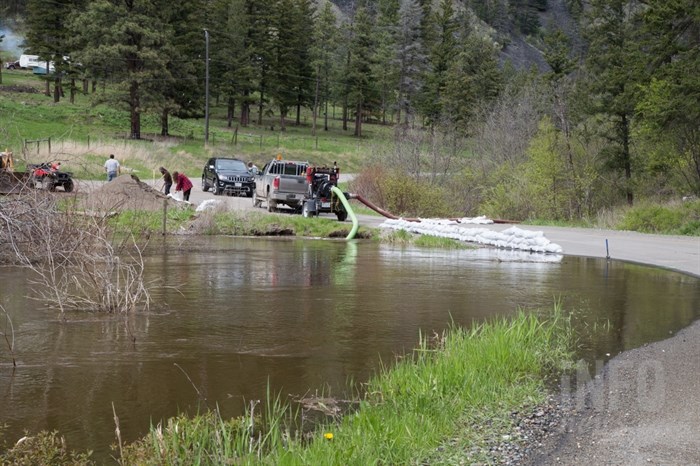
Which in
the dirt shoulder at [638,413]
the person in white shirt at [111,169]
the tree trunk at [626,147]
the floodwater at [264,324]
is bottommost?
the floodwater at [264,324]

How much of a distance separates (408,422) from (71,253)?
301 inches

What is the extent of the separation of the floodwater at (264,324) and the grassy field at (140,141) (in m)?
22.1

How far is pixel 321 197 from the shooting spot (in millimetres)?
30641

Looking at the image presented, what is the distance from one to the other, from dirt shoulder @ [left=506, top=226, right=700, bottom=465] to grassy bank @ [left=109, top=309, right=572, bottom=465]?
56 cm

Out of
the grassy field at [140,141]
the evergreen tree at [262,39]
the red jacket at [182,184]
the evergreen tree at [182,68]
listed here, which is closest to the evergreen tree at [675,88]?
the grassy field at [140,141]

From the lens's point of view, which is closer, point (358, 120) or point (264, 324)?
point (264, 324)

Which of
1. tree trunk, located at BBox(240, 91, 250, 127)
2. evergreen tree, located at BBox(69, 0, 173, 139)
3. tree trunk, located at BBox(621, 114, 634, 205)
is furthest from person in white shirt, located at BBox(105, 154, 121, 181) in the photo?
tree trunk, located at BBox(240, 91, 250, 127)

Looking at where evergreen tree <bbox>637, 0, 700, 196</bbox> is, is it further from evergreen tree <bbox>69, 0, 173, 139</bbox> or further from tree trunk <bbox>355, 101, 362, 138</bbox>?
tree trunk <bbox>355, 101, 362, 138</bbox>

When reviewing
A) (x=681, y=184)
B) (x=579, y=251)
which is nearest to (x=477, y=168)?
(x=681, y=184)

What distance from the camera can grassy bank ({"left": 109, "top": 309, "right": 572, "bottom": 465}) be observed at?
6.18 m

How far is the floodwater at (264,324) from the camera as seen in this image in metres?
8.30

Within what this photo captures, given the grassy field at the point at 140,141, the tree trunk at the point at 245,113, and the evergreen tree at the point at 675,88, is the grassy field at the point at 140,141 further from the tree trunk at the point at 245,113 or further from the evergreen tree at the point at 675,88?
the evergreen tree at the point at 675,88

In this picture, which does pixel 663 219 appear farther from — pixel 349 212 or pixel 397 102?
pixel 397 102

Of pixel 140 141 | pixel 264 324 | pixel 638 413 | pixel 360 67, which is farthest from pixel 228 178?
pixel 360 67
